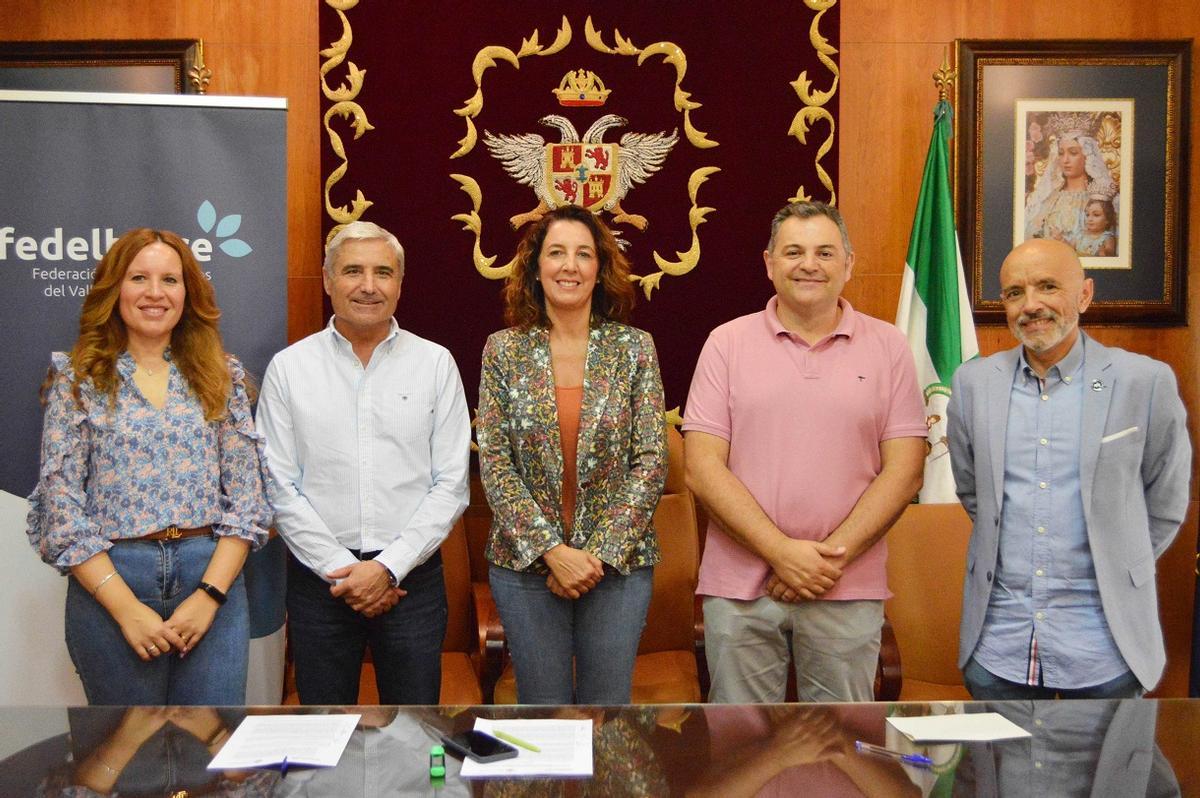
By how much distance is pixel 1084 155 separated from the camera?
12.7ft

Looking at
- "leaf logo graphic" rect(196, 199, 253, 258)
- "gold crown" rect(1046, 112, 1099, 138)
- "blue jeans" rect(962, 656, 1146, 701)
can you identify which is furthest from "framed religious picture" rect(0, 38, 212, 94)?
"blue jeans" rect(962, 656, 1146, 701)

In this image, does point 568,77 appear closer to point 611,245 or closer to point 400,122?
point 400,122

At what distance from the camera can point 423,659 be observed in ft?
8.74

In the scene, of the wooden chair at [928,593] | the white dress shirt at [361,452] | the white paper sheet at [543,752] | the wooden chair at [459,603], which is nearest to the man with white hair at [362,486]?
the white dress shirt at [361,452]

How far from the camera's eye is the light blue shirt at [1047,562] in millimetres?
2291

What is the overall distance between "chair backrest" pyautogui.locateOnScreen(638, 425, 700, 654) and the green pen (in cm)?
197

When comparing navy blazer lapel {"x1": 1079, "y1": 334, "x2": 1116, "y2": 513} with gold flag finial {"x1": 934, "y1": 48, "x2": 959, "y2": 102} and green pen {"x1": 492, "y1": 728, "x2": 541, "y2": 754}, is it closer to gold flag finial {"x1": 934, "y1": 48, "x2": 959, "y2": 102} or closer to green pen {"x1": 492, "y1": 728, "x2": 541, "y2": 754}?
green pen {"x1": 492, "y1": 728, "x2": 541, "y2": 754}

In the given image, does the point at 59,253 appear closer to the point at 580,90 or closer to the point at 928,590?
the point at 580,90

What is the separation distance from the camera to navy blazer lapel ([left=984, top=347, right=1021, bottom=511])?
2379mm

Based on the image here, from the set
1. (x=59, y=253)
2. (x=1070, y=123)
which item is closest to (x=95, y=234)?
(x=59, y=253)

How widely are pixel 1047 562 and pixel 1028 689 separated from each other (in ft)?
0.94

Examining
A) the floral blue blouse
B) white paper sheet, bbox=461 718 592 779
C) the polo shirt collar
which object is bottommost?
white paper sheet, bbox=461 718 592 779

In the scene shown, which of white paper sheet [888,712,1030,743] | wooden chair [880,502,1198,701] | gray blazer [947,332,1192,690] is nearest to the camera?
white paper sheet [888,712,1030,743]

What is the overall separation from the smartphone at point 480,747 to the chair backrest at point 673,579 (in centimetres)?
203
